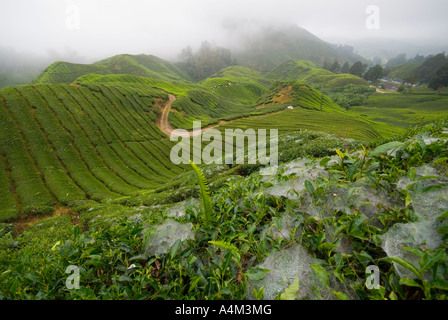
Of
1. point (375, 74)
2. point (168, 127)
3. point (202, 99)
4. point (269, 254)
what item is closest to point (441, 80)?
point (375, 74)

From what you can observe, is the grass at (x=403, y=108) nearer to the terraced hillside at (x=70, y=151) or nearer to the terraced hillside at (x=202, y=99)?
the terraced hillside at (x=202, y=99)

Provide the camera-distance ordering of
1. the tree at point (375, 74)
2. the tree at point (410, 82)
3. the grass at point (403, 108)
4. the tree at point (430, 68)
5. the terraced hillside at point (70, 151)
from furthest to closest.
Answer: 1. the tree at point (375, 74)
2. the tree at point (430, 68)
3. the tree at point (410, 82)
4. the grass at point (403, 108)
5. the terraced hillside at point (70, 151)

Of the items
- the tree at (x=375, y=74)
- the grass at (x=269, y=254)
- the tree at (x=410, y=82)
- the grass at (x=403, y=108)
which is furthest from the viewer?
the tree at (x=375, y=74)

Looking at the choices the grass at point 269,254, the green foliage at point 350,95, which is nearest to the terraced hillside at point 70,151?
the grass at point 269,254

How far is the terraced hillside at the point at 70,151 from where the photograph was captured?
29.7 metres

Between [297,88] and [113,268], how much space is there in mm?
118515

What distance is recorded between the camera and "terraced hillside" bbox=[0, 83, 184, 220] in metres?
29.7

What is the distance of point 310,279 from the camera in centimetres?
277

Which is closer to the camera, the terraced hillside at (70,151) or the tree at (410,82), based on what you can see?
the terraced hillside at (70,151)

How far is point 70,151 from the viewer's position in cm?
3994

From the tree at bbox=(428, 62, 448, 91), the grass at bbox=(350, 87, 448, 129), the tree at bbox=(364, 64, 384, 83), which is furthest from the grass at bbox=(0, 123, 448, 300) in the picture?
the tree at bbox=(364, 64, 384, 83)
